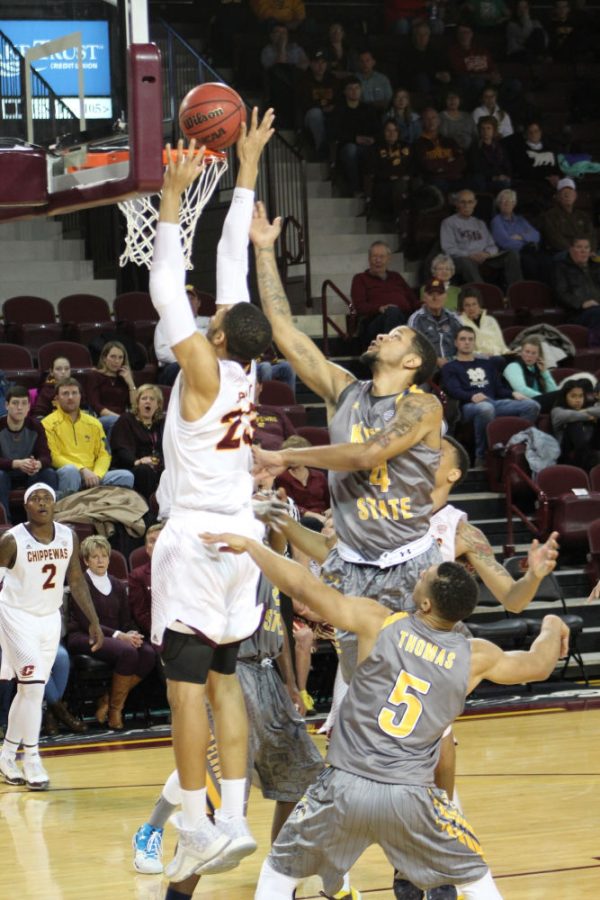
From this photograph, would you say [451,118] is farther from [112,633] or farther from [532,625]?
[112,633]

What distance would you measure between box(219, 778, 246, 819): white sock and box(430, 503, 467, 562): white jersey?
72.6 inches

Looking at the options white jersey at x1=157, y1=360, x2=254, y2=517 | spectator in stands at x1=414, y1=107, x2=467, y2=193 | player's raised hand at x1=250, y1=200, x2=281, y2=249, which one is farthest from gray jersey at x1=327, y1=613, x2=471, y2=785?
spectator in stands at x1=414, y1=107, x2=467, y2=193

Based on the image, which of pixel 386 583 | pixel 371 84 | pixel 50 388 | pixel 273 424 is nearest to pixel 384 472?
pixel 386 583

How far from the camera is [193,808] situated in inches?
203

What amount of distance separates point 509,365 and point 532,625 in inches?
134

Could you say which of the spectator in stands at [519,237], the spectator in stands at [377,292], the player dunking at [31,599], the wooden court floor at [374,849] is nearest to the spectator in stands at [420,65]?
the spectator in stands at [519,237]

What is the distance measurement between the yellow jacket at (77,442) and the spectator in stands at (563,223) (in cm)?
701

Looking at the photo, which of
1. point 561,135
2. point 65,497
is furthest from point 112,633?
point 561,135

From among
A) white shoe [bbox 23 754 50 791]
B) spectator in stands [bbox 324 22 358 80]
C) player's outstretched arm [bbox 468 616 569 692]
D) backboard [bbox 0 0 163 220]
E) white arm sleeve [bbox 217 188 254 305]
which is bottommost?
white shoe [bbox 23 754 50 791]

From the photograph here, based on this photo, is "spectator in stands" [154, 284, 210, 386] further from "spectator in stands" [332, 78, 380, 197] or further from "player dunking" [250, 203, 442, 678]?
"player dunking" [250, 203, 442, 678]

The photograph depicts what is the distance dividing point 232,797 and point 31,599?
4123 millimetres

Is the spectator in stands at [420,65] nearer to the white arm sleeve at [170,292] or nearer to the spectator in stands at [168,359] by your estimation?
the spectator in stands at [168,359]

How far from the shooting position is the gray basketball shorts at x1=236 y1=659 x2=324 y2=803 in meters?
6.00

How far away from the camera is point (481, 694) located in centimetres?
1148
